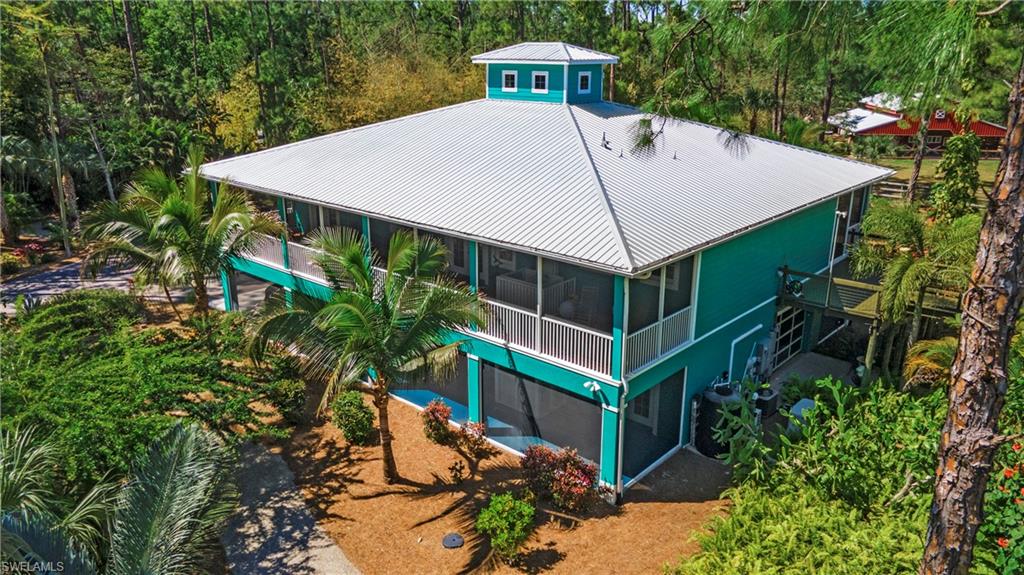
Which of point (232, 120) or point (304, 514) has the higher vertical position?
point (232, 120)

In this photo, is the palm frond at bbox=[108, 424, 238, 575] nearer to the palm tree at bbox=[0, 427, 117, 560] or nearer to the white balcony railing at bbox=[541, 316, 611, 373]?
the palm tree at bbox=[0, 427, 117, 560]

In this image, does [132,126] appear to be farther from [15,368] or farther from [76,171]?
[15,368]

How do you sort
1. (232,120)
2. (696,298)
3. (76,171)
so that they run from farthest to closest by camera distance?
(232,120) → (76,171) → (696,298)

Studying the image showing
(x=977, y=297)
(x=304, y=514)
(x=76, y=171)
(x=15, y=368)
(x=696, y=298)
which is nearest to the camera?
(x=977, y=297)

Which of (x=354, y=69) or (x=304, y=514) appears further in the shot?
(x=354, y=69)

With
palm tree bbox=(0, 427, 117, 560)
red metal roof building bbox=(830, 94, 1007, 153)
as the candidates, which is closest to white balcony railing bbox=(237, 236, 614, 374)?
palm tree bbox=(0, 427, 117, 560)

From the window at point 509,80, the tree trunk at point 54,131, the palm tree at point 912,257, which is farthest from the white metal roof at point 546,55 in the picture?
the tree trunk at point 54,131

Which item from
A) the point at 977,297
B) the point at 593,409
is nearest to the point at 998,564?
the point at 977,297
